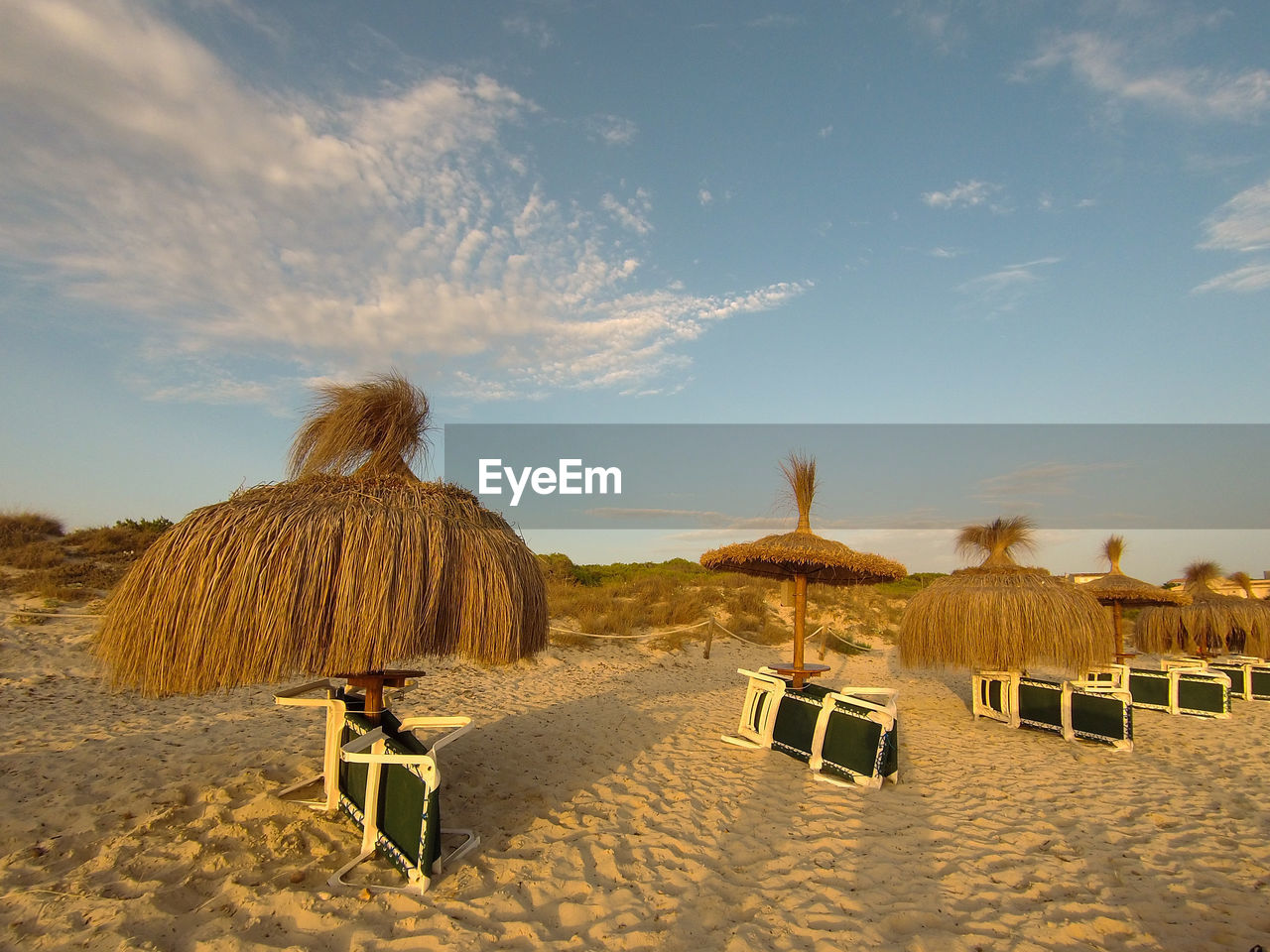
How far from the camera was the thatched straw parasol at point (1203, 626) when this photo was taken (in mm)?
12992

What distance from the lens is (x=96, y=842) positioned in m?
3.80

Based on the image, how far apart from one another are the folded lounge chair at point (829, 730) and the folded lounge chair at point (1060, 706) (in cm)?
345

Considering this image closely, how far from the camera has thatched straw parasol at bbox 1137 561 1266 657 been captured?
1299cm

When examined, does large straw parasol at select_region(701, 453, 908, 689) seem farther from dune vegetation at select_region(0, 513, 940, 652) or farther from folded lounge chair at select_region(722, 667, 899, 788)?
dune vegetation at select_region(0, 513, 940, 652)

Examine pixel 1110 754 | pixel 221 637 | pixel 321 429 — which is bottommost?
pixel 1110 754

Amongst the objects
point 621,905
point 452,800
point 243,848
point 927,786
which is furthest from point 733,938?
point 927,786

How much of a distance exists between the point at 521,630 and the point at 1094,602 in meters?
8.41

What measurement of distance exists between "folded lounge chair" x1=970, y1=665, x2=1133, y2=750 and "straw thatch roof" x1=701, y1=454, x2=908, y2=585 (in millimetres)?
2415

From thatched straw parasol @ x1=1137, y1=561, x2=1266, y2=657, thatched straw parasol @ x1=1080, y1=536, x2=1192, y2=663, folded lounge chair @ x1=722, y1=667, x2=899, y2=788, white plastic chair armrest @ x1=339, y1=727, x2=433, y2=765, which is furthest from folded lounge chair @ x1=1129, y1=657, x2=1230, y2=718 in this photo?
white plastic chair armrest @ x1=339, y1=727, x2=433, y2=765

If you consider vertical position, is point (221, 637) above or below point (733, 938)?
above

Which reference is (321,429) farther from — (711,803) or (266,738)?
(711,803)

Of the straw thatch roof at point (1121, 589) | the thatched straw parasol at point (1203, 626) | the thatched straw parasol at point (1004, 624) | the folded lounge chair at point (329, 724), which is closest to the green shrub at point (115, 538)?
the folded lounge chair at point (329, 724)

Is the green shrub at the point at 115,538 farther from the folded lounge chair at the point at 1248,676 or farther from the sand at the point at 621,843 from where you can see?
the folded lounge chair at the point at 1248,676

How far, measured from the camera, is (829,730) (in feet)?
20.8
